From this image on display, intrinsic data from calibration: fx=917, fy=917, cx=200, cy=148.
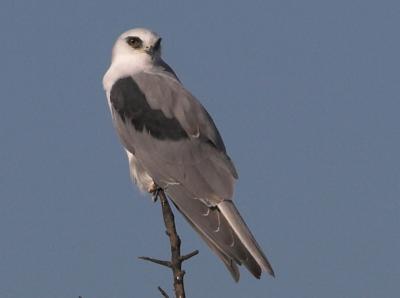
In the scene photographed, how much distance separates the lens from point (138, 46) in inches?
314

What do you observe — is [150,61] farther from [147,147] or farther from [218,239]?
[218,239]

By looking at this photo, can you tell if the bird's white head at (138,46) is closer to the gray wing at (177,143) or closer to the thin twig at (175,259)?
the gray wing at (177,143)

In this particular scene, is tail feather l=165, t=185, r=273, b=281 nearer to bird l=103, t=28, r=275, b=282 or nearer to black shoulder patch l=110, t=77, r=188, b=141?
bird l=103, t=28, r=275, b=282

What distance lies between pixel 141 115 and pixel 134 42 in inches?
46.2

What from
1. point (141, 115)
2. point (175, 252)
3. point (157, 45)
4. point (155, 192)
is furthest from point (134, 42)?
point (175, 252)

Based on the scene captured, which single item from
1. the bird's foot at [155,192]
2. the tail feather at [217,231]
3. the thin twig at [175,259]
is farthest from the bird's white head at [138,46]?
the thin twig at [175,259]

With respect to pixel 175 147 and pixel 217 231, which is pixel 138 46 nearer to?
pixel 175 147

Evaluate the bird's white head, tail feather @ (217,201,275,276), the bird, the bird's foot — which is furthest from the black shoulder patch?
tail feather @ (217,201,275,276)

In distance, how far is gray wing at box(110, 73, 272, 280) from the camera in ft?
20.4

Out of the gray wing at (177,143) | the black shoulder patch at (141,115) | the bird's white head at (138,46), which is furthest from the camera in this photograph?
the bird's white head at (138,46)

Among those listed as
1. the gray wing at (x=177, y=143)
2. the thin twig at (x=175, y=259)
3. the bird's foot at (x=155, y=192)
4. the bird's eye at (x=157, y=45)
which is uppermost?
the bird's eye at (x=157, y=45)

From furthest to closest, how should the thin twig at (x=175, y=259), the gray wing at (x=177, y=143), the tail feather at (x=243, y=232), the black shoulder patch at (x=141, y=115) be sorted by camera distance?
the black shoulder patch at (x=141, y=115) → the gray wing at (x=177, y=143) → the tail feather at (x=243, y=232) → the thin twig at (x=175, y=259)

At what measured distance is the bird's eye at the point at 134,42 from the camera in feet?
26.2

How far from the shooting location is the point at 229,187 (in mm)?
6285
